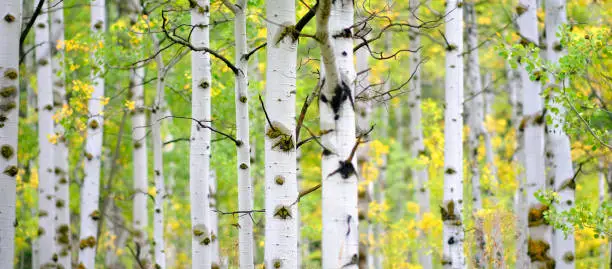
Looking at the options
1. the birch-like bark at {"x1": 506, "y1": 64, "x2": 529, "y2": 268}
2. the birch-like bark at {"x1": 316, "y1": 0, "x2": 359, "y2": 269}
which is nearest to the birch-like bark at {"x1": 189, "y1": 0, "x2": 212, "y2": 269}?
the birch-like bark at {"x1": 316, "y1": 0, "x2": 359, "y2": 269}

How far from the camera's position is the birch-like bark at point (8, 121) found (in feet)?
18.0

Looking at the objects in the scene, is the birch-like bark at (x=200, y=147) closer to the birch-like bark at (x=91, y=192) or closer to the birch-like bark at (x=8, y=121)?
the birch-like bark at (x=8, y=121)

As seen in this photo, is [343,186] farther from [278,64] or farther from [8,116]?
[8,116]

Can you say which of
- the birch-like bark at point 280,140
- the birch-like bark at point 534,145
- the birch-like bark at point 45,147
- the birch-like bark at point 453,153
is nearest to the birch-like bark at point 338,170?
the birch-like bark at point 280,140

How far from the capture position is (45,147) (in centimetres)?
1038

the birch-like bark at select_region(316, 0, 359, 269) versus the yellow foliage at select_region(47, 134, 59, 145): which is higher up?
the yellow foliage at select_region(47, 134, 59, 145)

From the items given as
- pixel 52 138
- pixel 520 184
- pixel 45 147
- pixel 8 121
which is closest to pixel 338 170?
pixel 8 121

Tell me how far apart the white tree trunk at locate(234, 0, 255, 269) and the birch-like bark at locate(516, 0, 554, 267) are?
417 centimetres

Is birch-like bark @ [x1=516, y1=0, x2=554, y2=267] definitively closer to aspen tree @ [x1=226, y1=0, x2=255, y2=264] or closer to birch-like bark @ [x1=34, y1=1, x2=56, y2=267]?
aspen tree @ [x1=226, y1=0, x2=255, y2=264]

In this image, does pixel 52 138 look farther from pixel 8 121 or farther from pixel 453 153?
pixel 453 153

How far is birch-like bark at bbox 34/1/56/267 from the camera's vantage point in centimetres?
983

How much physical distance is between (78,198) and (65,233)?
25.2 feet

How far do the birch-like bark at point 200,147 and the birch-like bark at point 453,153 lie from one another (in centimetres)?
317

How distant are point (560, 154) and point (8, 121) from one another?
647 centimetres
